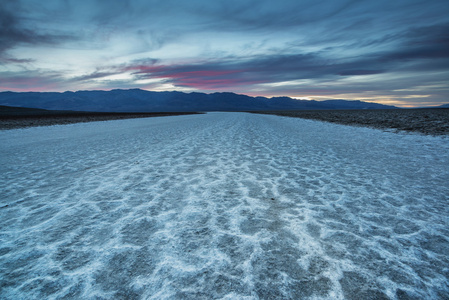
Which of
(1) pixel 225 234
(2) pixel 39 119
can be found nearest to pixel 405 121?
(1) pixel 225 234

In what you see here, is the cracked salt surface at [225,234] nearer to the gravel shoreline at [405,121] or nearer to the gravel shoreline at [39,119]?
the gravel shoreline at [405,121]

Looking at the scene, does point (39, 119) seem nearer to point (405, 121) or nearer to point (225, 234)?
point (225, 234)

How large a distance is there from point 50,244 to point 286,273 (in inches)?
122

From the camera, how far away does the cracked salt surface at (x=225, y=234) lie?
7.38 ft

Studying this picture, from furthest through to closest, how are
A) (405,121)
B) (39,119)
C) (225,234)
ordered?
(39,119), (405,121), (225,234)

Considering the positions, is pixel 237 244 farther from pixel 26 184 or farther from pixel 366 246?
pixel 26 184

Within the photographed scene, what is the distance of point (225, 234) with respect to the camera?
10.3 ft


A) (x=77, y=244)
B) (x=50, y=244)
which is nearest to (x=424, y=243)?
(x=77, y=244)

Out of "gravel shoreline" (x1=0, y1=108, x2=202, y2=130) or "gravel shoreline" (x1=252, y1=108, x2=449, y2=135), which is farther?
"gravel shoreline" (x1=0, y1=108, x2=202, y2=130)

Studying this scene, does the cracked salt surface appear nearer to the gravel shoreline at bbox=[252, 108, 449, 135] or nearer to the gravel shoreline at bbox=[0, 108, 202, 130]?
the gravel shoreline at bbox=[252, 108, 449, 135]

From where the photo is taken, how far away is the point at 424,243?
292 centimetres

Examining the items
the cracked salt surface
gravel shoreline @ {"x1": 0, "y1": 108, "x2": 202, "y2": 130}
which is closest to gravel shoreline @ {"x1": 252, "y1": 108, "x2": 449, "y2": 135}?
the cracked salt surface

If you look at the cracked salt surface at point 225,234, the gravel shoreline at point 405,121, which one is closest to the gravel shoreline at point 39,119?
the cracked salt surface at point 225,234

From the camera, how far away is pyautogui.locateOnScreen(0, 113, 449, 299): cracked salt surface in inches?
88.6
